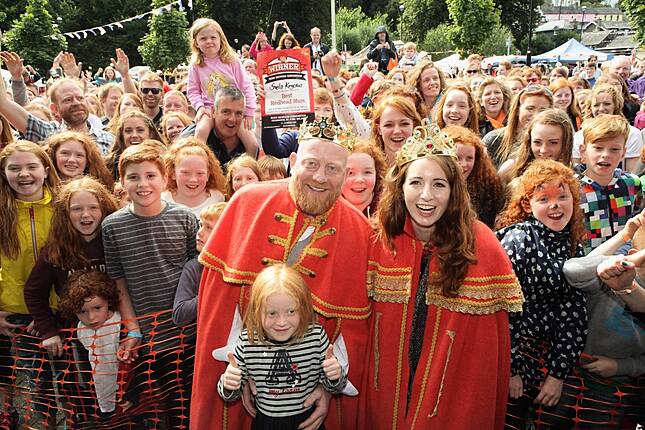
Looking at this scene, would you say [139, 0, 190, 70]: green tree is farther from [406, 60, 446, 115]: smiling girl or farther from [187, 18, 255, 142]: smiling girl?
[406, 60, 446, 115]: smiling girl

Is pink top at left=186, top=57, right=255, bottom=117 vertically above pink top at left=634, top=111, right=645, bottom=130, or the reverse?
pink top at left=186, top=57, right=255, bottom=117

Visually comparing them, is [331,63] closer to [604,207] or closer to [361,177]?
[361,177]

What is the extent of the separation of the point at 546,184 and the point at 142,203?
8.37 feet

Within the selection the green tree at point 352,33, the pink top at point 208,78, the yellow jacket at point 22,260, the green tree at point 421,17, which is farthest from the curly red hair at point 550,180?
the green tree at point 421,17

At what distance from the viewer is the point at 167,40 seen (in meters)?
25.4

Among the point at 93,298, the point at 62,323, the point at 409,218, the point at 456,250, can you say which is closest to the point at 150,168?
the point at 93,298

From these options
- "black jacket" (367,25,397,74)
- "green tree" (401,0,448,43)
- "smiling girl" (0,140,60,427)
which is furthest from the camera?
"green tree" (401,0,448,43)

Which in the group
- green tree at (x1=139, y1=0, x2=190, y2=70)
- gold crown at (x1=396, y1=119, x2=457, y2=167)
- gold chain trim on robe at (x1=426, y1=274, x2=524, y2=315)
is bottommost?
gold chain trim on robe at (x1=426, y1=274, x2=524, y2=315)

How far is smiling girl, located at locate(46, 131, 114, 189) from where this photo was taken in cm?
470

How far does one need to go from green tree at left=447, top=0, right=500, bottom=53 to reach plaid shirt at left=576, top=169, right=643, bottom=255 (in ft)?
69.0

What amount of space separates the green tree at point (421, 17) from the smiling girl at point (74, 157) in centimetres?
5571

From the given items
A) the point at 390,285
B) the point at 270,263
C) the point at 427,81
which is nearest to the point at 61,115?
the point at 270,263

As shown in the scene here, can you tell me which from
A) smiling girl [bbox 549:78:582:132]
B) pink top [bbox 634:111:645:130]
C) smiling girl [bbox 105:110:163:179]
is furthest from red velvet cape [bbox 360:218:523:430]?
pink top [bbox 634:111:645:130]

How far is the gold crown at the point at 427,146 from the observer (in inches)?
121
